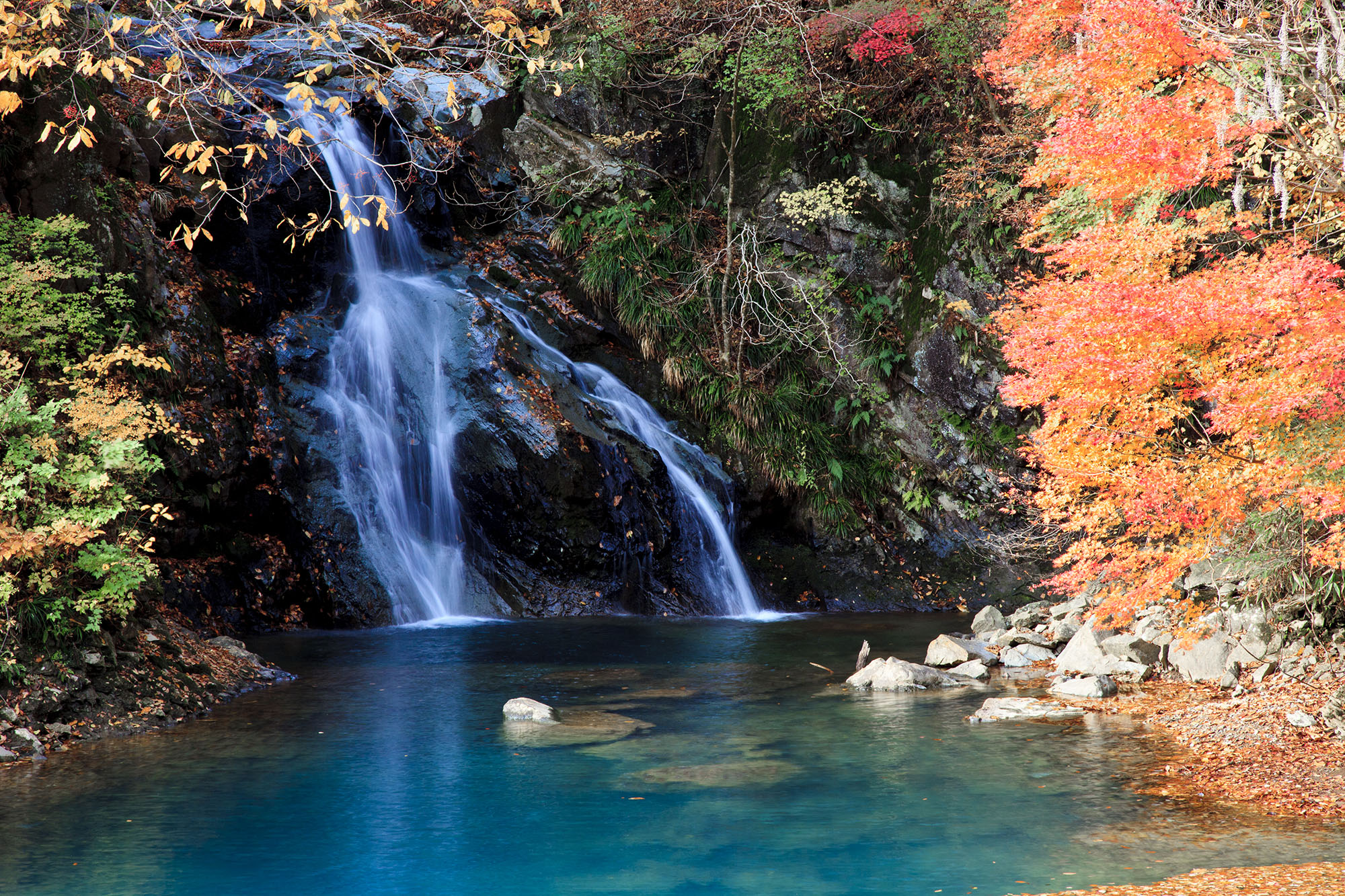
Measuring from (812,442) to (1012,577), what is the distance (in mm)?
3720

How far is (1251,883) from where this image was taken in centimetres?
471

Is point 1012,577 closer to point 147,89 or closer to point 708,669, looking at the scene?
point 708,669

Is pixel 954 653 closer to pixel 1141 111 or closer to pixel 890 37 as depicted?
pixel 1141 111

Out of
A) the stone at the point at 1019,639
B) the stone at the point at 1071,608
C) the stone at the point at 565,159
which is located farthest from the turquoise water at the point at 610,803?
Result: the stone at the point at 565,159

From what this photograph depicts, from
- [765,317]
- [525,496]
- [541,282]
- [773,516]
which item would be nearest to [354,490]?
[525,496]

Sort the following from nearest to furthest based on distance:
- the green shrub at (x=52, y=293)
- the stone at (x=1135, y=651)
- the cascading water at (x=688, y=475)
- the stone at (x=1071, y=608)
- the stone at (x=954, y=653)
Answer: the green shrub at (x=52, y=293) < the stone at (x=1135, y=651) < the stone at (x=954, y=653) < the stone at (x=1071, y=608) < the cascading water at (x=688, y=475)

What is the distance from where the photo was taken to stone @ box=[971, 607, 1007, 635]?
12375 mm

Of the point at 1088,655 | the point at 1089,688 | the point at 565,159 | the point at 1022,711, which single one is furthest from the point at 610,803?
the point at 565,159

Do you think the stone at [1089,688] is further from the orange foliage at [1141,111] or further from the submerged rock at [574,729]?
the orange foliage at [1141,111]

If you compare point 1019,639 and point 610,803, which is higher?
point 1019,639

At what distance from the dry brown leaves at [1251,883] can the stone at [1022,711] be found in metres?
3.28

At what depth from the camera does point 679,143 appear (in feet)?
64.2

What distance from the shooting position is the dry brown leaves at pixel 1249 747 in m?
6.06

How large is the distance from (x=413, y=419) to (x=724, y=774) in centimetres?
880
